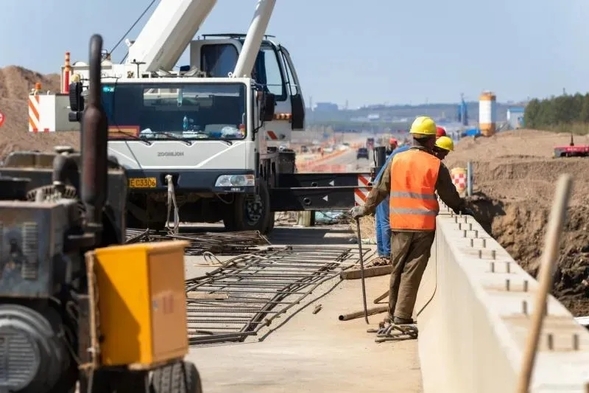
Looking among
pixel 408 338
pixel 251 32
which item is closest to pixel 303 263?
pixel 251 32

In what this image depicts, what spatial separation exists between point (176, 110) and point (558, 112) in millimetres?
91104

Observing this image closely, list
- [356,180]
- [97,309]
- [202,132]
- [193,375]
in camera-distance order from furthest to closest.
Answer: [356,180] → [202,132] → [193,375] → [97,309]

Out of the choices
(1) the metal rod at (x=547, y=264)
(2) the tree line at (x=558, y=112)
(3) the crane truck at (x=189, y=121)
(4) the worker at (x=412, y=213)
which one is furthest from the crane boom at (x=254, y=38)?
(2) the tree line at (x=558, y=112)

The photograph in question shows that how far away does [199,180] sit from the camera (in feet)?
67.1

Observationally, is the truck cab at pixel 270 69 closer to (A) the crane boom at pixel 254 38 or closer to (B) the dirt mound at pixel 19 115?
(A) the crane boom at pixel 254 38

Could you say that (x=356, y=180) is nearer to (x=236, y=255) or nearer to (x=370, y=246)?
(x=370, y=246)

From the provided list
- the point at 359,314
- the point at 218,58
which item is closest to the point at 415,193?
the point at 359,314

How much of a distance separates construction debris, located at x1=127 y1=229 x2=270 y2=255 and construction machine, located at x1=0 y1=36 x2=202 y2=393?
12573 millimetres

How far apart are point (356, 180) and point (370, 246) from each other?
140 inches

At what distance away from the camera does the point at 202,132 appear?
2030 cm

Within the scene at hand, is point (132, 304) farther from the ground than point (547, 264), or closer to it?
closer to it

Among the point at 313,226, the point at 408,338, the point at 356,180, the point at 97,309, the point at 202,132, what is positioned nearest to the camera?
the point at 97,309

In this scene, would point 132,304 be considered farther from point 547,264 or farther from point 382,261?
point 382,261

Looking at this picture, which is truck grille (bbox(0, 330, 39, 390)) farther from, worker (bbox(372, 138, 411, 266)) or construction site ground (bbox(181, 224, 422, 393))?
worker (bbox(372, 138, 411, 266))
